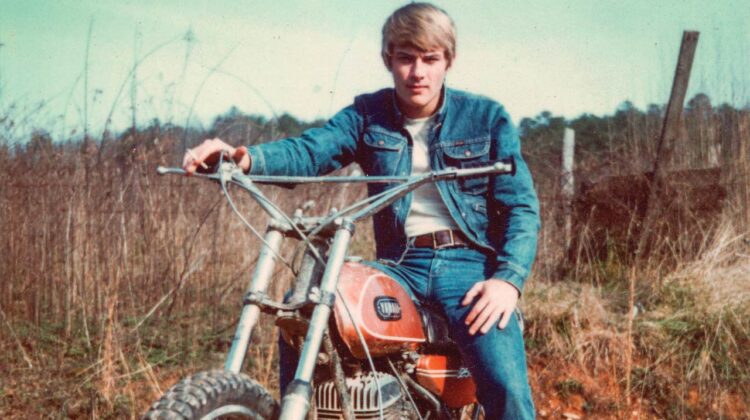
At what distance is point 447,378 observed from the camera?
2693 mm

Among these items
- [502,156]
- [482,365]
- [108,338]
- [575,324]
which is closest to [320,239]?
[482,365]

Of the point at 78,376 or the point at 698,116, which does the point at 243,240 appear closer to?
the point at 78,376

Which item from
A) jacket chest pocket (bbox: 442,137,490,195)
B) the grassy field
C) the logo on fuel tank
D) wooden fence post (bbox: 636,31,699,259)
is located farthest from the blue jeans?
wooden fence post (bbox: 636,31,699,259)

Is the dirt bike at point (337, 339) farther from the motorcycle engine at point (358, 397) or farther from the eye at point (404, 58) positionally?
the eye at point (404, 58)

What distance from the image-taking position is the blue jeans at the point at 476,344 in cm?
255

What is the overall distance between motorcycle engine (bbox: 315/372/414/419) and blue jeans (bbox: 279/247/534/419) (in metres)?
0.17

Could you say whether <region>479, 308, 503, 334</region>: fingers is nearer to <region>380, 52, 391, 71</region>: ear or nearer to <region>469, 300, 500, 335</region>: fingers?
<region>469, 300, 500, 335</region>: fingers

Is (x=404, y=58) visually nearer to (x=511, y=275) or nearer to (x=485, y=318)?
(x=511, y=275)

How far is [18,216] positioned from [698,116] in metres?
6.00

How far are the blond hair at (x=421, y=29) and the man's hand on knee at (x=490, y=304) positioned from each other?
892mm

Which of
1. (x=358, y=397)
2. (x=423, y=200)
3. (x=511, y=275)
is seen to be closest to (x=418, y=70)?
(x=423, y=200)

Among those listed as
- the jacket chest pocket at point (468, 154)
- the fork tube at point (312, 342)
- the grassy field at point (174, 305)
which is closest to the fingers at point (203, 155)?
the fork tube at point (312, 342)

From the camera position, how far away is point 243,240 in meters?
5.73

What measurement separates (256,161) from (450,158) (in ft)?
2.66
